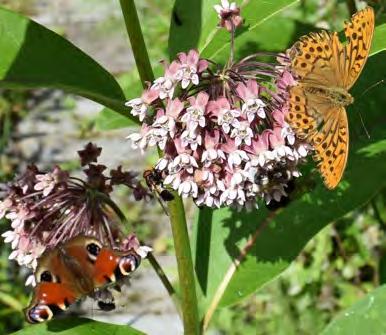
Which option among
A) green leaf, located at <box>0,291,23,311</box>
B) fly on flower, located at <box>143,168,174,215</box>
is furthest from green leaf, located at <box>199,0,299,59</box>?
green leaf, located at <box>0,291,23,311</box>

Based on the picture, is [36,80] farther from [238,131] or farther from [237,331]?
[237,331]

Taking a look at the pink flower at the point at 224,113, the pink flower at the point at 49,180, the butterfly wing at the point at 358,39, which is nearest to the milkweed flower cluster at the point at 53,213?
the pink flower at the point at 49,180

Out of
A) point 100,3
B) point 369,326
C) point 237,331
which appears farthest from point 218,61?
point 100,3

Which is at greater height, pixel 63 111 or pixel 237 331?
pixel 63 111

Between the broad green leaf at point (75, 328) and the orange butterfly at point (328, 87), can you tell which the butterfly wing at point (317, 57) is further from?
the broad green leaf at point (75, 328)

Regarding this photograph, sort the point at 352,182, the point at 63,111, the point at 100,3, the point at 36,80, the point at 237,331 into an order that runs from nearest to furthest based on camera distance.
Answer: the point at 36,80 < the point at 352,182 < the point at 237,331 < the point at 63,111 < the point at 100,3

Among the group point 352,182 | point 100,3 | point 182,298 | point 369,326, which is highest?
point 100,3

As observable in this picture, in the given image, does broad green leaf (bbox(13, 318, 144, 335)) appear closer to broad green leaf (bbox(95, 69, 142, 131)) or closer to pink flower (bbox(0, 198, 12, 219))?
pink flower (bbox(0, 198, 12, 219))
